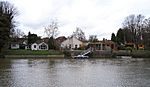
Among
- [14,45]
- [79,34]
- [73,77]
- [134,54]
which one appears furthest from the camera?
[79,34]

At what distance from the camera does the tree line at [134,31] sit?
290ft

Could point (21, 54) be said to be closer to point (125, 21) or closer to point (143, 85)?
point (125, 21)

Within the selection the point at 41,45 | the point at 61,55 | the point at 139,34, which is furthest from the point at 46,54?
the point at 139,34

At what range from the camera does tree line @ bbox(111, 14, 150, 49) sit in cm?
8838

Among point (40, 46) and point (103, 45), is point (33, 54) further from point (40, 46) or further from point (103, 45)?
point (103, 45)

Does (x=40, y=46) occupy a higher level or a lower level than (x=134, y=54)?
higher

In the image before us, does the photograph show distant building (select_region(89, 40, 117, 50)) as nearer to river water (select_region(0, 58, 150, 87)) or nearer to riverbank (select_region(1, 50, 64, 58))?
riverbank (select_region(1, 50, 64, 58))

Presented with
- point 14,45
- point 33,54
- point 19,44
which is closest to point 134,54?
point 33,54

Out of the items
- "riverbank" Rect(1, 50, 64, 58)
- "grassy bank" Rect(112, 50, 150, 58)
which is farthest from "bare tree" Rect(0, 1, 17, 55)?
"grassy bank" Rect(112, 50, 150, 58)

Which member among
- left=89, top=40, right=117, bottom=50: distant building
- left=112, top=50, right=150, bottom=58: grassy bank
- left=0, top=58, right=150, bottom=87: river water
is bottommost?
left=0, top=58, right=150, bottom=87: river water

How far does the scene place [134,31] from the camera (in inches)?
3757

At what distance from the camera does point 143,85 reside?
2017 centimetres

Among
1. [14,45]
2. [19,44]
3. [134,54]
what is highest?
[19,44]

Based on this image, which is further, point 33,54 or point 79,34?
point 79,34
